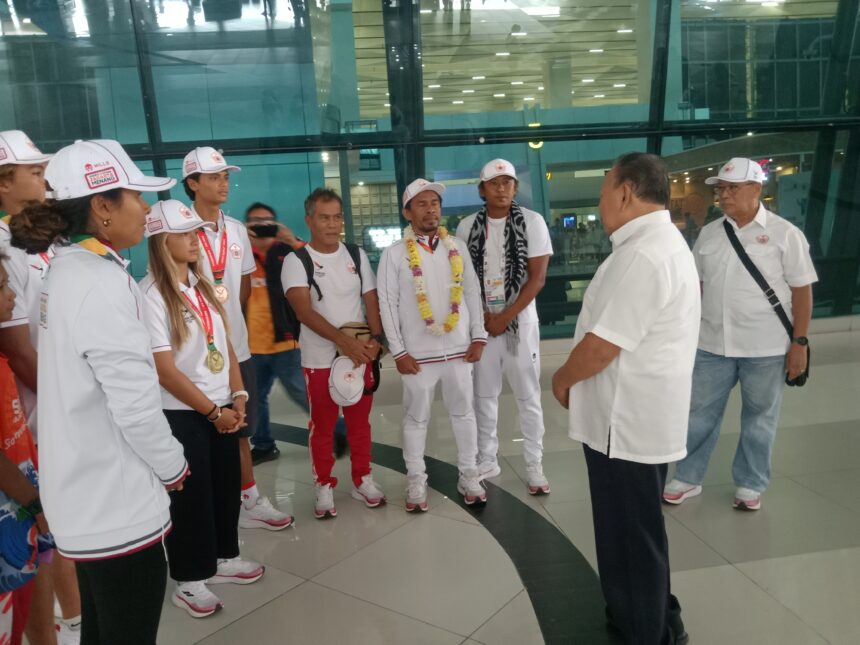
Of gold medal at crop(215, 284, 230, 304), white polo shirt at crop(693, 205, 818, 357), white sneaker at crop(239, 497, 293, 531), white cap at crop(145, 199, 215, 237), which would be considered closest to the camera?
white cap at crop(145, 199, 215, 237)

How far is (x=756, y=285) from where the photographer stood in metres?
3.25

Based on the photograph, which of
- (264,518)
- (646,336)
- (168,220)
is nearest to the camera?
(646,336)

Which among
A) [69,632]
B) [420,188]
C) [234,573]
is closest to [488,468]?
[234,573]

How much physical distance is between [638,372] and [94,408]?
61.1 inches

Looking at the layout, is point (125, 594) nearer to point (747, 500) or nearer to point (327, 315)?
point (327, 315)

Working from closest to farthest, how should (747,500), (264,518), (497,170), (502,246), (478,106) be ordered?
1. (747,500)
2. (264,518)
3. (497,170)
4. (502,246)
5. (478,106)

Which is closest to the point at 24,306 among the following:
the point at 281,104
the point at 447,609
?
the point at 447,609

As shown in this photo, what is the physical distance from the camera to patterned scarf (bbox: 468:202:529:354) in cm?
Result: 364

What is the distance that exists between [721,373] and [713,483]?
738 millimetres

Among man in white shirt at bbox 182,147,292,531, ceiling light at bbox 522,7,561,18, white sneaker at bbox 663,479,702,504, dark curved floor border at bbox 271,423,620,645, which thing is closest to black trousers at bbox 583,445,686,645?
dark curved floor border at bbox 271,423,620,645

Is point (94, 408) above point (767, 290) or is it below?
above

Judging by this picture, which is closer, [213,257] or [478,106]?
[213,257]

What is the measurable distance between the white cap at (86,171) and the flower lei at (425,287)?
1942 mm

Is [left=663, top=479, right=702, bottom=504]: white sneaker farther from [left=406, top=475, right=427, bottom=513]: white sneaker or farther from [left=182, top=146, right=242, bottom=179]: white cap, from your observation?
[left=182, top=146, right=242, bottom=179]: white cap
